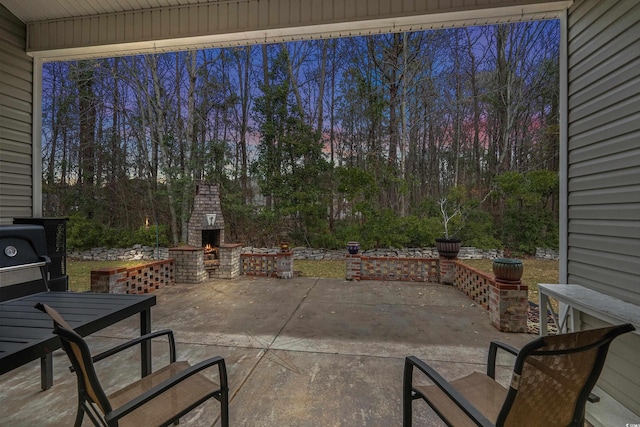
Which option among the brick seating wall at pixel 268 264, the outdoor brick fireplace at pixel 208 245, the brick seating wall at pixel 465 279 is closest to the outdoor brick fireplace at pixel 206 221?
the outdoor brick fireplace at pixel 208 245

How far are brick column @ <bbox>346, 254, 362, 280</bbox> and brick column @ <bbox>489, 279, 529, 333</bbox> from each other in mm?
2912

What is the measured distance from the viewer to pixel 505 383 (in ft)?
7.22

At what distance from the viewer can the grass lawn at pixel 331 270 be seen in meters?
5.95

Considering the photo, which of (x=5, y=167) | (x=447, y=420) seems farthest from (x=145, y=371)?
(x=5, y=167)

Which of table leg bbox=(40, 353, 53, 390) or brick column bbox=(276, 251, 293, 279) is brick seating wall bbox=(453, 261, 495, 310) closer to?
brick column bbox=(276, 251, 293, 279)

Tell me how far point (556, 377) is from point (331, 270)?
6725 millimetres

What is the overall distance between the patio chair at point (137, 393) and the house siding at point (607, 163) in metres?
2.63

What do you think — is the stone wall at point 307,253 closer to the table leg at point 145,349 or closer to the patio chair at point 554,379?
the table leg at point 145,349

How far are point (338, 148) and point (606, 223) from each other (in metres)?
8.51

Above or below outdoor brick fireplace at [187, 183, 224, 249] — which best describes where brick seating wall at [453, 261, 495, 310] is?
below

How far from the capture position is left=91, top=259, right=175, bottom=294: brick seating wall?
4.16 meters

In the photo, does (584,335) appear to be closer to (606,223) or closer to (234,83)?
(606,223)

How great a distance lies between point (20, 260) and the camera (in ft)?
7.00

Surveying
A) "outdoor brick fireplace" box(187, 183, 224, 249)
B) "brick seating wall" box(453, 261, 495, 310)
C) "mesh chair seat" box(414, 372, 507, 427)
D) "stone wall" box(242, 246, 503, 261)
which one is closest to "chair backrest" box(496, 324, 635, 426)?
"mesh chair seat" box(414, 372, 507, 427)
